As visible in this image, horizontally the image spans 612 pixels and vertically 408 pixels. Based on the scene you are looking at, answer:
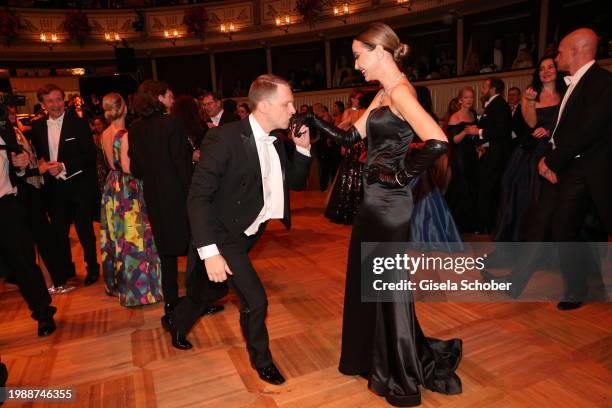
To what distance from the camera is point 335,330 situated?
272 cm

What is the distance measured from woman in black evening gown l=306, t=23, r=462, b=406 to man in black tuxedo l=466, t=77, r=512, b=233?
2669 millimetres

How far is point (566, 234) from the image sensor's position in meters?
2.80

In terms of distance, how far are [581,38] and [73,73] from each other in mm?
15170

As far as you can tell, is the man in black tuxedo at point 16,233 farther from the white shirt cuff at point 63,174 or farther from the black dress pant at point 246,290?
the black dress pant at point 246,290

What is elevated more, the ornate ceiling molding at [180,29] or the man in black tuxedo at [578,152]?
the ornate ceiling molding at [180,29]

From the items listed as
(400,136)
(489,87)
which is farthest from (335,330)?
(489,87)

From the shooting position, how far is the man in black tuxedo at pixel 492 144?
4.18m

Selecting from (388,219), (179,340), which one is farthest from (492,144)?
(179,340)

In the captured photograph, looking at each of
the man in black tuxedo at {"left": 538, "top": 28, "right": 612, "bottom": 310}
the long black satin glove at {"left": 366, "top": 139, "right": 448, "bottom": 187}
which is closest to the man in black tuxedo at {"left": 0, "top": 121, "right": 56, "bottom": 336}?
the long black satin glove at {"left": 366, "top": 139, "right": 448, "bottom": 187}

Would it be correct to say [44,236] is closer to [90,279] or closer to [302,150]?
[90,279]

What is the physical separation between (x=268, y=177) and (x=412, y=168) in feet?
2.34

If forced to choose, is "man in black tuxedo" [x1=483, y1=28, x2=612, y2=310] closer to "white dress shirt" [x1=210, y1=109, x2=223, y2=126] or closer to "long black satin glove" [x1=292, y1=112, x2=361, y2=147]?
"long black satin glove" [x1=292, y1=112, x2=361, y2=147]

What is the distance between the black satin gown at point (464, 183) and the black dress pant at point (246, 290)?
321 cm

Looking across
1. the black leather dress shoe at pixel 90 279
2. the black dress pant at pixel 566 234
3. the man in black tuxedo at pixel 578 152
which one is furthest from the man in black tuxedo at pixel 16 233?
the man in black tuxedo at pixel 578 152
